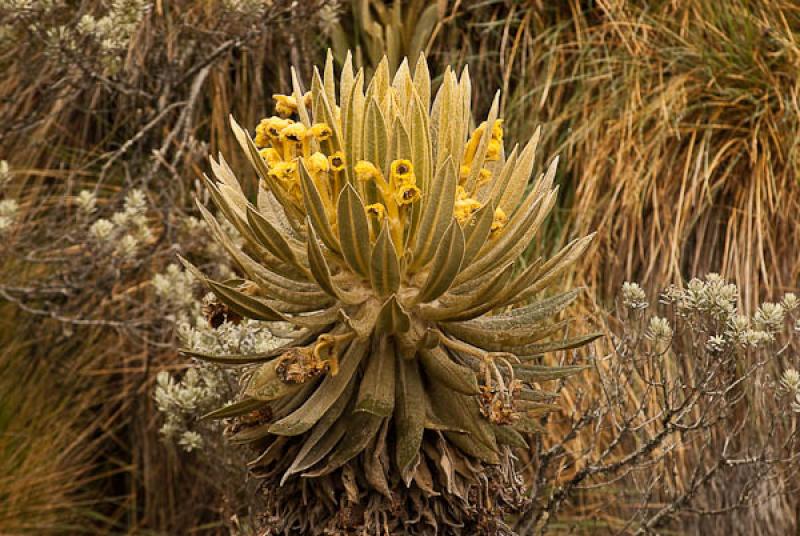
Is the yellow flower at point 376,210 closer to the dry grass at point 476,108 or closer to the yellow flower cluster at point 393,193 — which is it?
the yellow flower cluster at point 393,193

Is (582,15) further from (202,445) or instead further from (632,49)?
(202,445)

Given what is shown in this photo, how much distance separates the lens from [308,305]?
4.36 feet

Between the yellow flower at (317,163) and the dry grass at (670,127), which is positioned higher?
the dry grass at (670,127)

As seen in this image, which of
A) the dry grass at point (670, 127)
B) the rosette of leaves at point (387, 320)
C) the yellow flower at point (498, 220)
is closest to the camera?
the rosette of leaves at point (387, 320)

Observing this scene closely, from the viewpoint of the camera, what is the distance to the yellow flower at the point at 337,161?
130cm

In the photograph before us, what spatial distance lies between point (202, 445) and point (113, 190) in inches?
49.1

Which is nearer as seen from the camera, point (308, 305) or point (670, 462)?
point (308, 305)

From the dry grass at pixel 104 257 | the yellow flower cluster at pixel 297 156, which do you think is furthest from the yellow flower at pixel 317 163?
the dry grass at pixel 104 257

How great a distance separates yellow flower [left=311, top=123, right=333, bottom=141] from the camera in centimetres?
130

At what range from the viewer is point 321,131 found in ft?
4.27

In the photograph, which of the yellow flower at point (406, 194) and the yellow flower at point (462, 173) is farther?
the yellow flower at point (462, 173)

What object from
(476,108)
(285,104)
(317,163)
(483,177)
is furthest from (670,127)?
(317,163)

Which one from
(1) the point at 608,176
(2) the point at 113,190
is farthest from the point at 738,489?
(2) the point at 113,190

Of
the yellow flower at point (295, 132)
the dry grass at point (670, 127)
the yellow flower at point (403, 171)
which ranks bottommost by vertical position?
the yellow flower at point (403, 171)
